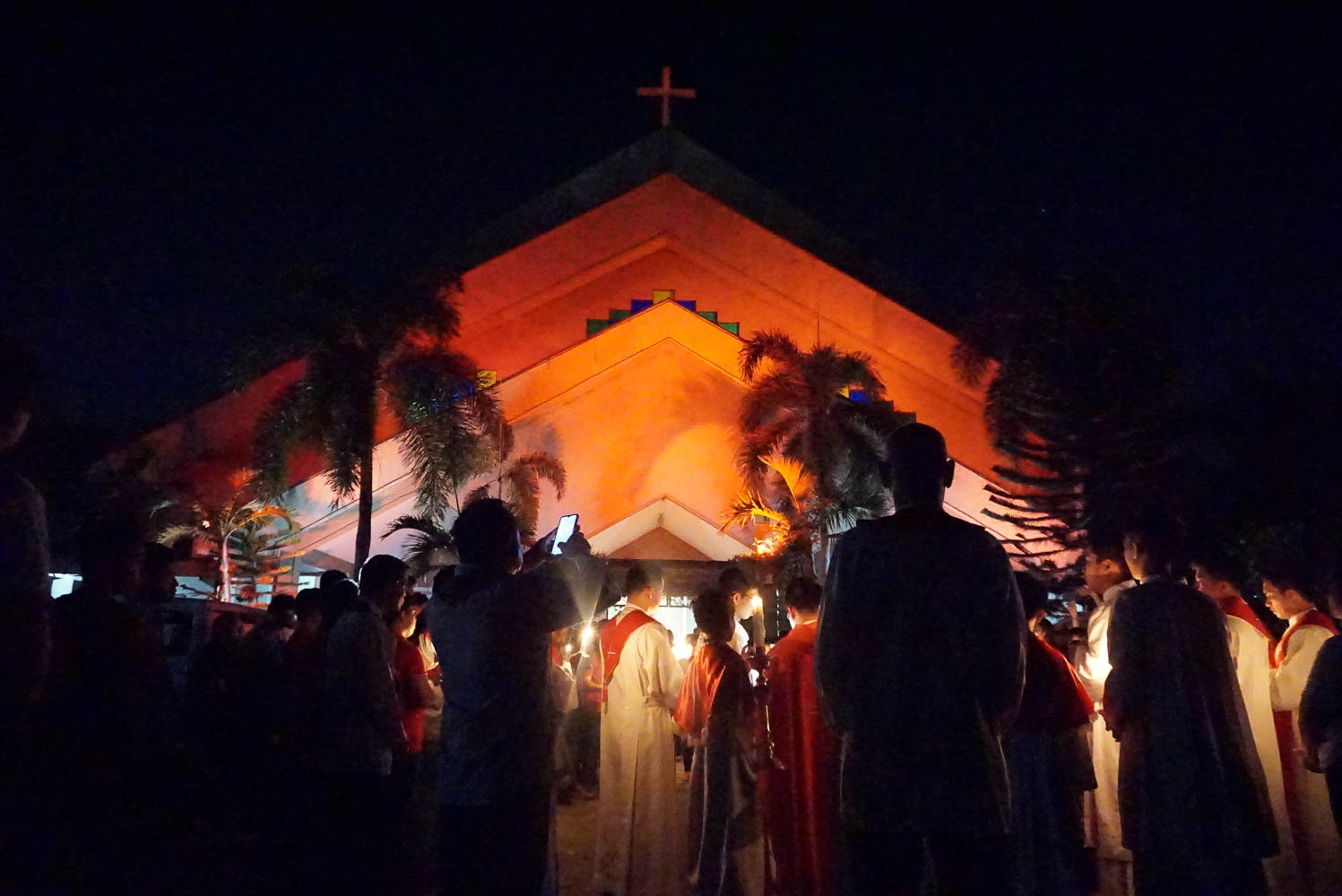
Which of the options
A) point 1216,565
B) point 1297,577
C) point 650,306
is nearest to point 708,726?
point 1216,565

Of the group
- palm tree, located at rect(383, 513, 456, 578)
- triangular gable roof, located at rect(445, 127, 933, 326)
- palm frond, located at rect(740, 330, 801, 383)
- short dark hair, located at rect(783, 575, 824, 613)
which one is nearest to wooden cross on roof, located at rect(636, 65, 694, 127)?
triangular gable roof, located at rect(445, 127, 933, 326)

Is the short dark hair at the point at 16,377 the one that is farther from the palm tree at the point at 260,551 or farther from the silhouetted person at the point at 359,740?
the palm tree at the point at 260,551

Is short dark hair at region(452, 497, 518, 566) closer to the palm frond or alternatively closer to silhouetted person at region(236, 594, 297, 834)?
silhouetted person at region(236, 594, 297, 834)

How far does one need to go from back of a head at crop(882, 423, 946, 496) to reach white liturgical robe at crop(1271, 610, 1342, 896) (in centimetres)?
363

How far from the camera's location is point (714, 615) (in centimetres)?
513

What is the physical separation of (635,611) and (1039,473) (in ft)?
27.0

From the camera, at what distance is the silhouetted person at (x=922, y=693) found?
6.59 feet

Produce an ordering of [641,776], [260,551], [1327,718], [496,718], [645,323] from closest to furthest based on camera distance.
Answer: [496,718], [1327,718], [641,776], [260,551], [645,323]

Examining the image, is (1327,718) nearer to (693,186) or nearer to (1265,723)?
(1265,723)

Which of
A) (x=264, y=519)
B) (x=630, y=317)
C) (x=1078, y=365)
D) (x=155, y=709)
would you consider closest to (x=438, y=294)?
(x=630, y=317)

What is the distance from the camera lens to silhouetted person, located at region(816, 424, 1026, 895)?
2.01 metres

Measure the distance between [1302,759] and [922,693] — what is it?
3.75 metres

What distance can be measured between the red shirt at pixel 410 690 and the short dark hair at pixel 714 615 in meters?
1.52

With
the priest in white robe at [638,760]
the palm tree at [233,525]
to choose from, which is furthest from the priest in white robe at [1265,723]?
the palm tree at [233,525]
